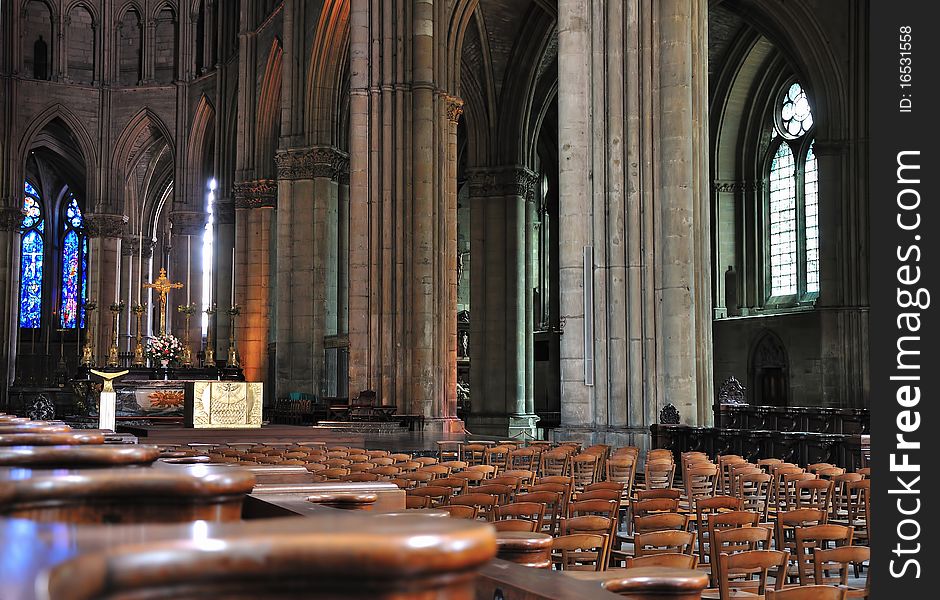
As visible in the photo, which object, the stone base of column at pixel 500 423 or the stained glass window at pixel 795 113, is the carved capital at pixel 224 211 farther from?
the stained glass window at pixel 795 113

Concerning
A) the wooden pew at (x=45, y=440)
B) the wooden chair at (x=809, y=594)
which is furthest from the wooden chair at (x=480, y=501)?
the wooden pew at (x=45, y=440)

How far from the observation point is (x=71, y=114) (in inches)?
1913

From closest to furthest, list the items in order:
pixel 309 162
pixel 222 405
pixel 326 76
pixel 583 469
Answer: pixel 583 469, pixel 222 405, pixel 309 162, pixel 326 76

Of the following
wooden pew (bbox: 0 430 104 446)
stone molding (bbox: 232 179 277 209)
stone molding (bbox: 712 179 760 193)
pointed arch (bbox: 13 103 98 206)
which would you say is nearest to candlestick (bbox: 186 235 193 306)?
pointed arch (bbox: 13 103 98 206)

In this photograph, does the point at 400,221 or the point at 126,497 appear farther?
the point at 400,221

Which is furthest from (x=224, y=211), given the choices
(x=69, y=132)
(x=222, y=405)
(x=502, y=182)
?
(x=222, y=405)

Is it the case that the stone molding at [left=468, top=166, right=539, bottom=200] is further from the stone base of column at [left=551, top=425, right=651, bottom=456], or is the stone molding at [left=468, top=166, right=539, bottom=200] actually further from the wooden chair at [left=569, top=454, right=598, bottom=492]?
the wooden chair at [left=569, top=454, right=598, bottom=492]

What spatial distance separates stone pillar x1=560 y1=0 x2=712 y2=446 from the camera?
60.0 feet

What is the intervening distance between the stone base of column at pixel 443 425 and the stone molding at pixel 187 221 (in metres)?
23.0

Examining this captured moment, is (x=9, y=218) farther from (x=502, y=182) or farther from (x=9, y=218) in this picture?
(x=502, y=182)

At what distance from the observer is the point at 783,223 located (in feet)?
124

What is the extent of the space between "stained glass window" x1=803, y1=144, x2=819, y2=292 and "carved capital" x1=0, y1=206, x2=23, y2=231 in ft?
107

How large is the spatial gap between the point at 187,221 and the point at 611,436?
33.2 meters

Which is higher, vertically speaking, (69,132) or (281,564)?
(69,132)
